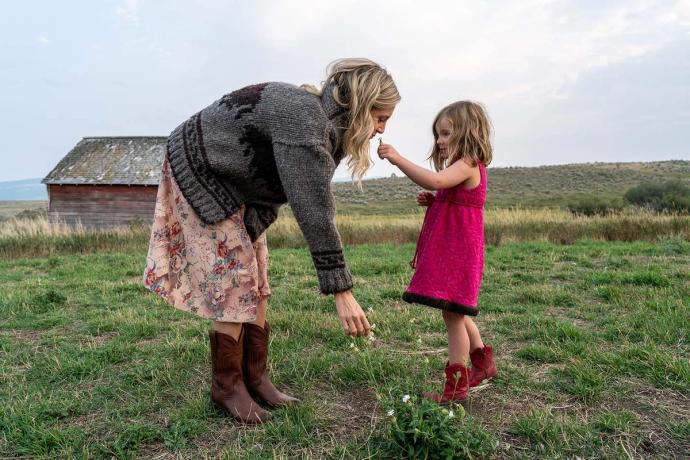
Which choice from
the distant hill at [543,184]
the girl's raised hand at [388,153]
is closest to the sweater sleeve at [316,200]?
the girl's raised hand at [388,153]

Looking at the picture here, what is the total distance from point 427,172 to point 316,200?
725 mm

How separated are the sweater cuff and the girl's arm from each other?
0.64 m

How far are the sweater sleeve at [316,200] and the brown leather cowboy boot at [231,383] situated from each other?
0.79 meters

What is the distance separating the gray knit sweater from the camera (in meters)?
2.35

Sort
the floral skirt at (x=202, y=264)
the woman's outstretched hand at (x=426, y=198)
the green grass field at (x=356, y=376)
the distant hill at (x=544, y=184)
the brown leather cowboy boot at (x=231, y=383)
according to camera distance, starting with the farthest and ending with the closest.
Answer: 1. the distant hill at (x=544, y=184)
2. the woman's outstretched hand at (x=426, y=198)
3. the brown leather cowboy boot at (x=231, y=383)
4. the floral skirt at (x=202, y=264)
5. the green grass field at (x=356, y=376)

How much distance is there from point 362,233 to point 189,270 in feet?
36.4

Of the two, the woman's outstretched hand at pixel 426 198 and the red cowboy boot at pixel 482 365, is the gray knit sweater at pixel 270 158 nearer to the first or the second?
the woman's outstretched hand at pixel 426 198

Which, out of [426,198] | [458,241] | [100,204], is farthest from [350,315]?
[100,204]

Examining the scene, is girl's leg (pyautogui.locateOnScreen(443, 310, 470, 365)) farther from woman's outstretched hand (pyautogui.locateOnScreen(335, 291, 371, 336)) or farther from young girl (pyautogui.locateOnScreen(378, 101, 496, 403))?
woman's outstretched hand (pyautogui.locateOnScreen(335, 291, 371, 336))

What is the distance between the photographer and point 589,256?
30.5 ft

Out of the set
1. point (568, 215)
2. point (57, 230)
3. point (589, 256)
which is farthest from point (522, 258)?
point (57, 230)

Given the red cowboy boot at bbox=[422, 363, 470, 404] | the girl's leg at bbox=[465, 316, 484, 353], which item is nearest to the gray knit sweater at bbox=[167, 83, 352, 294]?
the red cowboy boot at bbox=[422, 363, 470, 404]

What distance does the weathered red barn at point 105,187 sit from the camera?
23203 mm

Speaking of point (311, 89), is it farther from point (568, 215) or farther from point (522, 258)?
point (568, 215)
